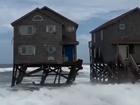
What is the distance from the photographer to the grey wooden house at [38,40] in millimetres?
53969

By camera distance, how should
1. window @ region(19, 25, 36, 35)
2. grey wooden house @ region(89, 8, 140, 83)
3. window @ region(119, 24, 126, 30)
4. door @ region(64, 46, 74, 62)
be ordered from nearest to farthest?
1. window @ region(19, 25, 36, 35)
2. grey wooden house @ region(89, 8, 140, 83)
3. window @ region(119, 24, 126, 30)
4. door @ region(64, 46, 74, 62)

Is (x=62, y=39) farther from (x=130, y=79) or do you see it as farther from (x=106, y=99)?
(x=106, y=99)

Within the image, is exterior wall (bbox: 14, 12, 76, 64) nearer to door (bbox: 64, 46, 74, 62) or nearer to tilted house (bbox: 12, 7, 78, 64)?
tilted house (bbox: 12, 7, 78, 64)

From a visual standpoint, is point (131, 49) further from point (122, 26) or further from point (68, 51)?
point (68, 51)

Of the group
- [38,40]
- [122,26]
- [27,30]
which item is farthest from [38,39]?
[122,26]

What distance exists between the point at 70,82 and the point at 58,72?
3296mm

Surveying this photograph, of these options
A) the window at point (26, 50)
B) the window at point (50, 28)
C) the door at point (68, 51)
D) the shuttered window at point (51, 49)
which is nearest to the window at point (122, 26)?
the door at point (68, 51)

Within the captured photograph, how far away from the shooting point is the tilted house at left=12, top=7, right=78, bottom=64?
2125 inches

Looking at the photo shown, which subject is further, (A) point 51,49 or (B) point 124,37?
(B) point 124,37

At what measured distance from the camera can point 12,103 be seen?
37812mm

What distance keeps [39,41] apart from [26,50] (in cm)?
168

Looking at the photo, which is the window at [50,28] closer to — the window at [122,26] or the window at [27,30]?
the window at [27,30]

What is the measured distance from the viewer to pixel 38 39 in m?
54.0

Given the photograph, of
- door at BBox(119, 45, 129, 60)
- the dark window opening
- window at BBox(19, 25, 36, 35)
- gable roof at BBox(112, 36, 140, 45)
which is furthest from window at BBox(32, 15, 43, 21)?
the dark window opening
